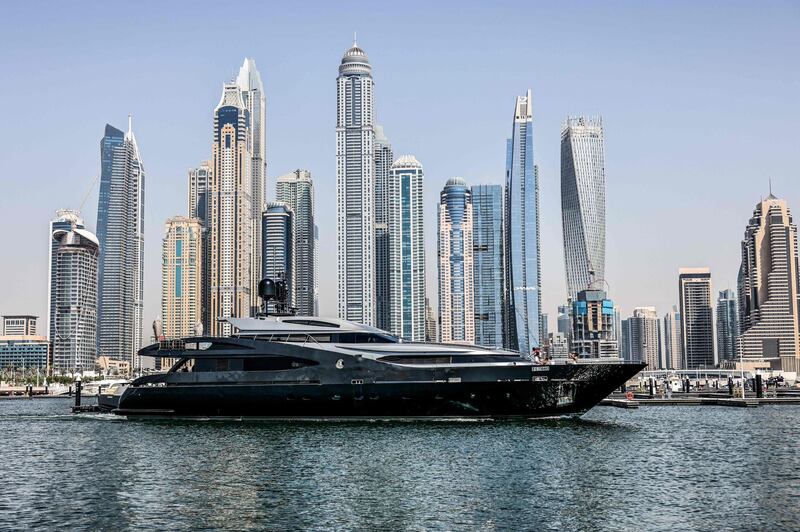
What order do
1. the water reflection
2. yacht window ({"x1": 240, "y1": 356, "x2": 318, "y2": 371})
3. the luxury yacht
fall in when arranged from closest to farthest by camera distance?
the water reflection → the luxury yacht → yacht window ({"x1": 240, "y1": 356, "x2": 318, "y2": 371})

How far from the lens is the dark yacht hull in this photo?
166ft

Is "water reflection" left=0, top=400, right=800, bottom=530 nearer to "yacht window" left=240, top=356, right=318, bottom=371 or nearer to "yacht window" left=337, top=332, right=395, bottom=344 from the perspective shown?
"yacht window" left=240, top=356, right=318, bottom=371

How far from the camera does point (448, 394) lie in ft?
167

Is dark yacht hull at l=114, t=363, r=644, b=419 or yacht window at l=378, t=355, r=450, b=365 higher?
yacht window at l=378, t=355, r=450, b=365

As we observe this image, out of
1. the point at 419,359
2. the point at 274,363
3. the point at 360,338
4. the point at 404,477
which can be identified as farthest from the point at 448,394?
the point at 404,477

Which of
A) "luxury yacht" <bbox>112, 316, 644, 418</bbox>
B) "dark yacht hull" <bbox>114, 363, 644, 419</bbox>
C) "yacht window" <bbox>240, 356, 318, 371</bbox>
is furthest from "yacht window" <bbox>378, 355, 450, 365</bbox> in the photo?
"yacht window" <bbox>240, 356, 318, 371</bbox>

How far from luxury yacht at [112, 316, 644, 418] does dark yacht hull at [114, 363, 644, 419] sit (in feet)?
0.19

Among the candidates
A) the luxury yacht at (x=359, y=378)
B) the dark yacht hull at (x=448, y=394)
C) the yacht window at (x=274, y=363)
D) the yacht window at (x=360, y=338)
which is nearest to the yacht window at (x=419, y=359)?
the luxury yacht at (x=359, y=378)

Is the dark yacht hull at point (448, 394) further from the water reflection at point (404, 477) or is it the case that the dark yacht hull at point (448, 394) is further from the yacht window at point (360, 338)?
the yacht window at point (360, 338)

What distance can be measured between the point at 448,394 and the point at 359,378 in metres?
5.40

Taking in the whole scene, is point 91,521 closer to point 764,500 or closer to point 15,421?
point 764,500

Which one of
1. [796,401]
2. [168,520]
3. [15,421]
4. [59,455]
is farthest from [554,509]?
[796,401]

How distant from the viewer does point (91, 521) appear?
24.8 meters

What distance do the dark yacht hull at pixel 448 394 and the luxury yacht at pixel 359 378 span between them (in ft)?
0.19
